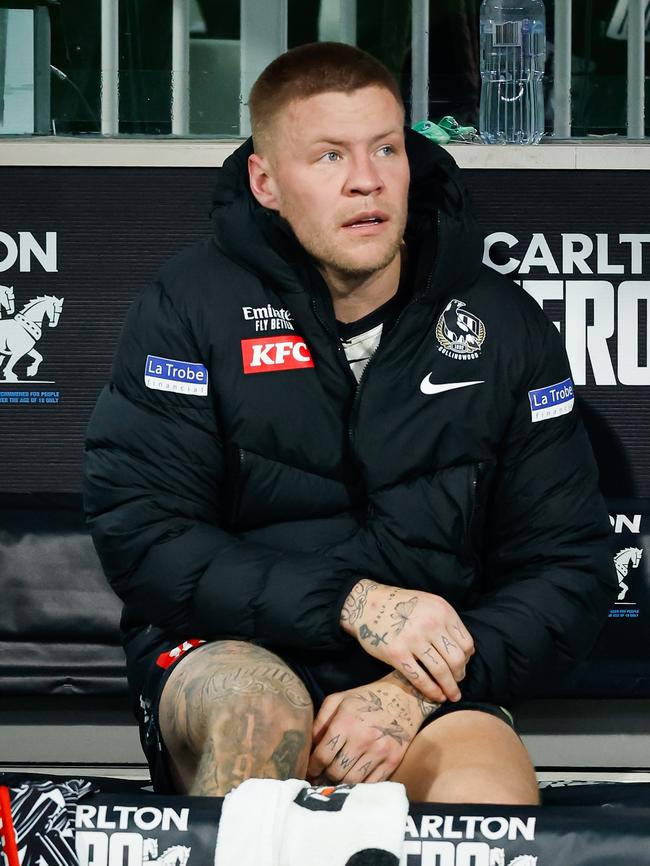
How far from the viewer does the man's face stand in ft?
6.41

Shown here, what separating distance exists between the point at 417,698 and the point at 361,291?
23.6 inches

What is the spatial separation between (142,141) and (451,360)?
1040 millimetres

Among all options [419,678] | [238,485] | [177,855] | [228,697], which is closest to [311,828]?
[177,855]

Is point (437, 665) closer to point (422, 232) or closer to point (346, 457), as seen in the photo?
point (346, 457)

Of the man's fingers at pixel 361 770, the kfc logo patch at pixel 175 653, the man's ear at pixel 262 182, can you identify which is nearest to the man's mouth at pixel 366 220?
the man's ear at pixel 262 182

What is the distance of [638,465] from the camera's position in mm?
2732

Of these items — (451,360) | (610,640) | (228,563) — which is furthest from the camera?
(610,640)

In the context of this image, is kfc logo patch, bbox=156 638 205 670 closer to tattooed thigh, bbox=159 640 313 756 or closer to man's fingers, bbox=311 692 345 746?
tattooed thigh, bbox=159 640 313 756

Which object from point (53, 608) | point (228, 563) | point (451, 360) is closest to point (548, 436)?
point (451, 360)

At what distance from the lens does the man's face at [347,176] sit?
195cm

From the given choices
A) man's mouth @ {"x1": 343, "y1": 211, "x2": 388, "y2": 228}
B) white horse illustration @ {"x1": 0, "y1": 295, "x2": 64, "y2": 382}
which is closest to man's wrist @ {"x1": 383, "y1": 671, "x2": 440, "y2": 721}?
man's mouth @ {"x1": 343, "y1": 211, "x2": 388, "y2": 228}

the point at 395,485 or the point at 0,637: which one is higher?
the point at 395,485

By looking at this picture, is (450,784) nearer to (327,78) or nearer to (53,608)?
(327,78)

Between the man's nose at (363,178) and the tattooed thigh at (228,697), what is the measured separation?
64 centimetres
